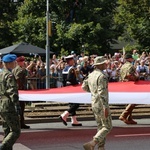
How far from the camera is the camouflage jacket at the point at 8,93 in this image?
8297 millimetres

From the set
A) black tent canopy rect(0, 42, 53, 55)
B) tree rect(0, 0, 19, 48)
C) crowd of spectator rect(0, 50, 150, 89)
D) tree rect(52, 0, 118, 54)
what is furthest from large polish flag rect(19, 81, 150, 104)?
tree rect(0, 0, 19, 48)

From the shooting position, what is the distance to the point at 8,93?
27.5ft

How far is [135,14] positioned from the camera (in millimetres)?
45281

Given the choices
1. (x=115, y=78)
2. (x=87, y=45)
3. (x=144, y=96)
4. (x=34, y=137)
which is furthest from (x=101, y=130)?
(x=87, y=45)

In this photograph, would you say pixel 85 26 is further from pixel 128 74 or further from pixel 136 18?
pixel 128 74

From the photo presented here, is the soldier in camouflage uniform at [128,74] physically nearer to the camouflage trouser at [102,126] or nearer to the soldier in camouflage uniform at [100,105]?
the soldier in camouflage uniform at [100,105]

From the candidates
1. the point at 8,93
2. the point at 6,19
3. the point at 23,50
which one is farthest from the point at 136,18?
the point at 8,93

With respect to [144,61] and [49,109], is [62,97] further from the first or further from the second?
[144,61]

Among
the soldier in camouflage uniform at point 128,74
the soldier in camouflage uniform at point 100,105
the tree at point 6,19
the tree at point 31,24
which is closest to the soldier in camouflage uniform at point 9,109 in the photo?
the soldier in camouflage uniform at point 100,105

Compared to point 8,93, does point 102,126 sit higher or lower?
lower

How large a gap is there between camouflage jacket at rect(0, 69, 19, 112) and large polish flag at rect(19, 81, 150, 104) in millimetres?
4892

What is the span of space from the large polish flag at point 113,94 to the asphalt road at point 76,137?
29.6 inches

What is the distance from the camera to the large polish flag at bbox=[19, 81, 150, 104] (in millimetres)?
13227

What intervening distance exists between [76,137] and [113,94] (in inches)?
91.4
